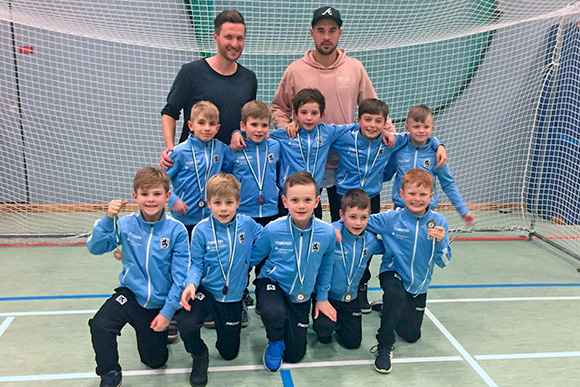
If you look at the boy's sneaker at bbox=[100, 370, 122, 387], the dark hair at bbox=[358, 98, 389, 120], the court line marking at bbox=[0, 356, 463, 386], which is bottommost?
the court line marking at bbox=[0, 356, 463, 386]

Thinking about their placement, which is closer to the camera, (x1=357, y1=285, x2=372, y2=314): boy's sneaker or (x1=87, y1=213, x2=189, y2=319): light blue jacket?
(x1=87, y1=213, x2=189, y2=319): light blue jacket

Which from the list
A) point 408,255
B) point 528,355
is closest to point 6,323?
point 408,255

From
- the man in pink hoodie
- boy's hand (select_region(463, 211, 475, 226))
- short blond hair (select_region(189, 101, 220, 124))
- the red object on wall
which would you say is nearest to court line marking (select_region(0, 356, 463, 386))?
the man in pink hoodie

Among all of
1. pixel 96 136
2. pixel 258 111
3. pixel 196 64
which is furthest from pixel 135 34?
pixel 258 111

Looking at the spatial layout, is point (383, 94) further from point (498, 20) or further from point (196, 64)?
point (196, 64)

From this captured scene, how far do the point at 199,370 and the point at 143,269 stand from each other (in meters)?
0.61

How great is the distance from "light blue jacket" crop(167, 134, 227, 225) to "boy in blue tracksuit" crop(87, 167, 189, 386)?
0.42m

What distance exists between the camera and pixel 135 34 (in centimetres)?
469

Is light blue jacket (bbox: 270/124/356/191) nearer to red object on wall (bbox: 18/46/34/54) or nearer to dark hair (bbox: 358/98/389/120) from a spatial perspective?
dark hair (bbox: 358/98/389/120)

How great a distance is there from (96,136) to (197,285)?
3.86 meters

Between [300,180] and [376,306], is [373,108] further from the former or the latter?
[376,306]

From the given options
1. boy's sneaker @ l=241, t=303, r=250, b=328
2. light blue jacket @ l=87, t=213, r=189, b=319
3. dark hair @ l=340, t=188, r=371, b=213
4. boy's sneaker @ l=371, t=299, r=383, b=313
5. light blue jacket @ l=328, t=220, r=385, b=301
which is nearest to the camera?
light blue jacket @ l=87, t=213, r=189, b=319

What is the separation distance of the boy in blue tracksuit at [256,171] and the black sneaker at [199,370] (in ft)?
3.09

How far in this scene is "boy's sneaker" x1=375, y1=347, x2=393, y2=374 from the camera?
259cm
